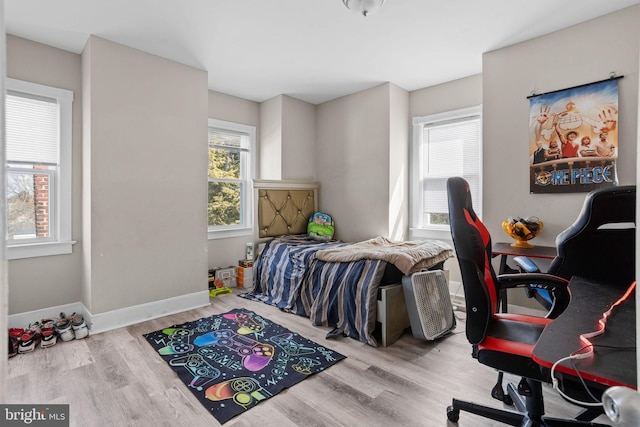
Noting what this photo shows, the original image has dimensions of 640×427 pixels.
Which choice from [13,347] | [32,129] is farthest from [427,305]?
[32,129]

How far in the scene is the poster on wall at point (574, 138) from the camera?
2.43 meters

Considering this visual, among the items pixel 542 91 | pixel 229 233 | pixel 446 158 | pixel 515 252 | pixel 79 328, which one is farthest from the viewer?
pixel 229 233

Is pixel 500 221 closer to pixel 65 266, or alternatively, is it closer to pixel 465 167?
pixel 465 167

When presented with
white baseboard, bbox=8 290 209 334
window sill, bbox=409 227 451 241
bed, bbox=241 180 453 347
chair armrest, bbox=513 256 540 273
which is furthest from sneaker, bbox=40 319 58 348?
window sill, bbox=409 227 451 241

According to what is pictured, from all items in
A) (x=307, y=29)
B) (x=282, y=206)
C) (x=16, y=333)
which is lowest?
(x=16, y=333)

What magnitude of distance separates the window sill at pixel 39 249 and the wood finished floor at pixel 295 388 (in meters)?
0.88

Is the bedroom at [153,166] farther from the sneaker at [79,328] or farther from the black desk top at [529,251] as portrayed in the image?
the black desk top at [529,251]

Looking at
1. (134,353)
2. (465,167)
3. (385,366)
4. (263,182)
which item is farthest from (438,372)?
(263,182)

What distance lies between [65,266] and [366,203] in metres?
3.38

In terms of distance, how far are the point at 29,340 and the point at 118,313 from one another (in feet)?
2.01

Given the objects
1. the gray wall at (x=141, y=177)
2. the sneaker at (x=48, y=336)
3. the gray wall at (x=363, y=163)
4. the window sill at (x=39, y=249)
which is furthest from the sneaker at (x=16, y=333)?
the gray wall at (x=363, y=163)

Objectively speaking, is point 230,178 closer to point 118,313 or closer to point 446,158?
point 118,313

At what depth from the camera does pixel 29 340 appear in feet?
8.00

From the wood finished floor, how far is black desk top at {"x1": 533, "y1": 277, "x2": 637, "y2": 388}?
995mm
